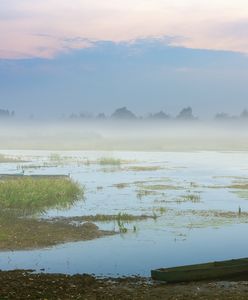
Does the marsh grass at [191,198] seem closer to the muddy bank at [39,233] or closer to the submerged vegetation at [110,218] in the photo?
the submerged vegetation at [110,218]

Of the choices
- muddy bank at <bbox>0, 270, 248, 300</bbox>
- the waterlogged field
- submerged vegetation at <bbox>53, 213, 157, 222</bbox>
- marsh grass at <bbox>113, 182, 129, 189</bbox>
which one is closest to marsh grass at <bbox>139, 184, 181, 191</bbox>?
the waterlogged field

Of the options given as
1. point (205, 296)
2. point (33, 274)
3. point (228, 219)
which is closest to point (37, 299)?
point (33, 274)

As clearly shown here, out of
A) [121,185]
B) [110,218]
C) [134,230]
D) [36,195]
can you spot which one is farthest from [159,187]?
[134,230]

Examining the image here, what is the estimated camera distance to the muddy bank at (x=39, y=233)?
28717 mm

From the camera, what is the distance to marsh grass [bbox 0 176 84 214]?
3841 centimetres

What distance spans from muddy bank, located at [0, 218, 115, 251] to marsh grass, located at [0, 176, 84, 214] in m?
3.83

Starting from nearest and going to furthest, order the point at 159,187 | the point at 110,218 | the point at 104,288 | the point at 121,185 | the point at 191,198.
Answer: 1. the point at 104,288
2. the point at 110,218
3. the point at 191,198
4. the point at 159,187
5. the point at 121,185

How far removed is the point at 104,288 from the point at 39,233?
11.7m

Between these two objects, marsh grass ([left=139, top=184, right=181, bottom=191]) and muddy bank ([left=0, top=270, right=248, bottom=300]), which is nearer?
muddy bank ([left=0, top=270, right=248, bottom=300])

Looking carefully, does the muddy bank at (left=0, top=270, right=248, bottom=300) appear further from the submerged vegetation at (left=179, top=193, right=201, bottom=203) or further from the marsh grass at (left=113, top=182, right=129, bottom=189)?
the marsh grass at (left=113, top=182, right=129, bottom=189)

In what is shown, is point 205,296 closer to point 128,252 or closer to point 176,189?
point 128,252

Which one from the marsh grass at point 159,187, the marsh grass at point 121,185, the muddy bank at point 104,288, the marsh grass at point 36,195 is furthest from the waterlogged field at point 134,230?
the muddy bank at point 104,288

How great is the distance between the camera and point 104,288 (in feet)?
65.9

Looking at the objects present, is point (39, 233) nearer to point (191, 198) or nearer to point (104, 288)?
point (104, 288)
